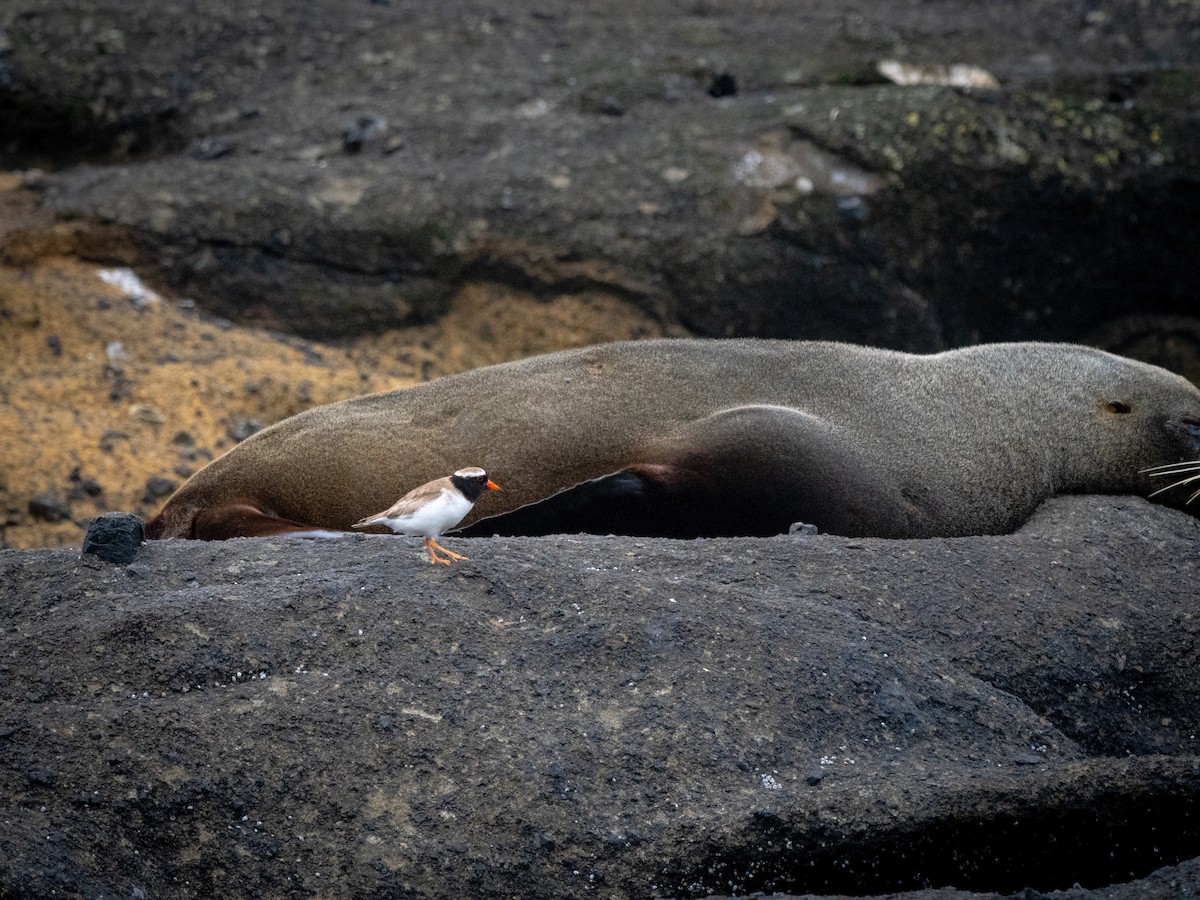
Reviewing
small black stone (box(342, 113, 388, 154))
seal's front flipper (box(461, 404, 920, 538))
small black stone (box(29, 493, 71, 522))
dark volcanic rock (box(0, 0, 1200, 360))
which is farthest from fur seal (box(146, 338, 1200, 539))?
small black stone (box(342, 113, 388, 154))

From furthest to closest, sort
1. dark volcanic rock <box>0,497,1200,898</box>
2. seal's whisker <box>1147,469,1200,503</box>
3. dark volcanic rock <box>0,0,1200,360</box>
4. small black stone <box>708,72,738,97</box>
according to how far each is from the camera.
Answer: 1. small black stone <box>708,72,738,97</box>
2. dark volcanic rock <box>0,0,1200,360</box>
3. seal's whisker <box>1147,469,1200,503</box>
4. dark volcanic rock <box>0,497,1200,898</box>

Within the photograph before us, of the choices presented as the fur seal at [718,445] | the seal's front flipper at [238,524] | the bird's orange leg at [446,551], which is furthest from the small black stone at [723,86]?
the bird's orange leg at [446,551]

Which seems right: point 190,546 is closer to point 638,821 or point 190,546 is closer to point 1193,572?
point 638,821

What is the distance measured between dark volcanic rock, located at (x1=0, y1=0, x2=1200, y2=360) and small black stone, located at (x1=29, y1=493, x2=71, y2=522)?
7.10ft

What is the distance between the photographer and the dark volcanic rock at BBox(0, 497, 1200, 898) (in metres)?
2.79

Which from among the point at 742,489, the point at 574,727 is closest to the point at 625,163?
the point at 742,489

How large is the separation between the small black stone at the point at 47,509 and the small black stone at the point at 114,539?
286 centimetres

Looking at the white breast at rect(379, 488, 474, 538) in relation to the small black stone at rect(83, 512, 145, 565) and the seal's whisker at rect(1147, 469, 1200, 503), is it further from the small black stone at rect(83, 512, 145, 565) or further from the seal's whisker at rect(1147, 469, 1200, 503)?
the seal's whisker at rect(1147, 469, 1200, 503)

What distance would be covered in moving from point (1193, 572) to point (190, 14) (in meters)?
7.97

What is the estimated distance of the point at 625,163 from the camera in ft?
27.8

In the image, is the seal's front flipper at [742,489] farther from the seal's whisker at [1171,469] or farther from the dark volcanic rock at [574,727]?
the seal's whisker at [1171,469]

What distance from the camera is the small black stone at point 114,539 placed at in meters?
3.53

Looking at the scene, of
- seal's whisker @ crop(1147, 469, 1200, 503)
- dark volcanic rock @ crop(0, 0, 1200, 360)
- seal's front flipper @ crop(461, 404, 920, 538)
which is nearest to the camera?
seal's front flipper @ crop(461, 404, 920, 538)

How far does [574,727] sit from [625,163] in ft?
19.5
